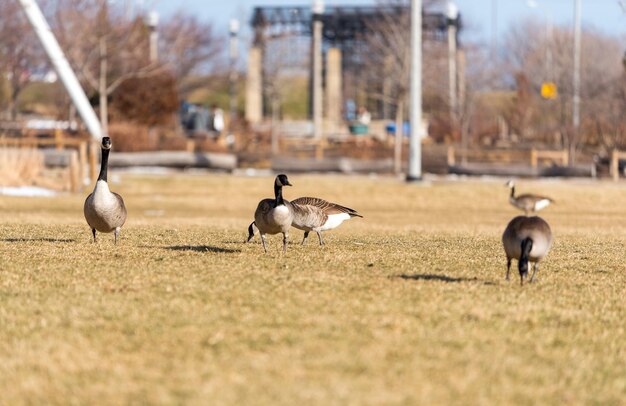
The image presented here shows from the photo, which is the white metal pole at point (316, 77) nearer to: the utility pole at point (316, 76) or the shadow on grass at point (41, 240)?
the utility pole at point (316, 76)

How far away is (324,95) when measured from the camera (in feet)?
279

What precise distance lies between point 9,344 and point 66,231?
8332mm

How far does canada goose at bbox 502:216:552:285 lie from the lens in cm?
981

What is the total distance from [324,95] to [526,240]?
75874mm

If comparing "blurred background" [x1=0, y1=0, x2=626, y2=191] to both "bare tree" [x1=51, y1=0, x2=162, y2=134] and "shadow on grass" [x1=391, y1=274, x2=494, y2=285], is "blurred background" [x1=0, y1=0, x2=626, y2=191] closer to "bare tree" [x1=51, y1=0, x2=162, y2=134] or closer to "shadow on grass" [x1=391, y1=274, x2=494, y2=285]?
"bare tree" [x1=51, y1=0, x2=162, y2=134]

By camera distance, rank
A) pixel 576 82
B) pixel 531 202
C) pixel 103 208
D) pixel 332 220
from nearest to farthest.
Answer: pixel 103 208, pixel 332 220, pixel 531 202, pixel 576 82

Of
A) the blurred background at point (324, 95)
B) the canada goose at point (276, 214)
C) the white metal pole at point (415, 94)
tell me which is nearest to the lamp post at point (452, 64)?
the blurred background at point (324, 95)

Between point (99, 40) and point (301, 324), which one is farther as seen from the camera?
point (99, 40)

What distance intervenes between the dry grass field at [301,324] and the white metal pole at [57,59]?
2133 cm

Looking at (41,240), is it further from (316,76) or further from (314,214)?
(316,76)

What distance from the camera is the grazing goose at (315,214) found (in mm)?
12469

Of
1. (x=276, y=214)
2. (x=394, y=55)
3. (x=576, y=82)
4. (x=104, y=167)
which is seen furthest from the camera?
(x=394, y=55)

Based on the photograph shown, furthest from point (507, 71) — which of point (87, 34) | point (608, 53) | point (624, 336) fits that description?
point (624, 336)

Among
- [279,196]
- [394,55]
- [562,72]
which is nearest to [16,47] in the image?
[394,55]
